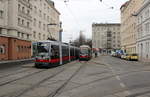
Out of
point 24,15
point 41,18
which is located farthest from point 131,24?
point 24,15

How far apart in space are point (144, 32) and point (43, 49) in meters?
31.8

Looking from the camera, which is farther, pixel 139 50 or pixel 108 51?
pixel 108 51

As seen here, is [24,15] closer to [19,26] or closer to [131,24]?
[19,26]

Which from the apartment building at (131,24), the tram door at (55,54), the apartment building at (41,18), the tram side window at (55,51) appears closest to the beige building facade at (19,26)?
the apartment building at (41,18)

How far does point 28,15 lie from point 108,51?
90.6m

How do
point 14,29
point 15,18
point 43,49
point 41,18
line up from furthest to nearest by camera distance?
1. point 41,18
2. point 15,18
3. point 14,29
4. point 43,49

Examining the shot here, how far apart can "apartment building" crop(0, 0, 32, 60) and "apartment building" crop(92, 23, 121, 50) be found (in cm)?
8739

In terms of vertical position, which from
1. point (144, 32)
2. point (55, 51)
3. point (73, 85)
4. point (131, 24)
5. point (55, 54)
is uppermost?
point (131, 24)

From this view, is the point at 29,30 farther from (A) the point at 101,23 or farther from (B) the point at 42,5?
(A) the point at 101,23

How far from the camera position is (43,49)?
2322cm

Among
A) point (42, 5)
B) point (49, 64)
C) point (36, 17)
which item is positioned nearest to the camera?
point (49, 64)

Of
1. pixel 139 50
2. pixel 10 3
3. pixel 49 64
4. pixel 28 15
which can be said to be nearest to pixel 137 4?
pixel 139 50

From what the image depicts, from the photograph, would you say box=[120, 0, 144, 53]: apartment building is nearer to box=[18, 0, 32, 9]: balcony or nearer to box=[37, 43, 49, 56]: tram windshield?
box=[18, 0, 32, 9]: balcony

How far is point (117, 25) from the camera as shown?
136125 millimetres
